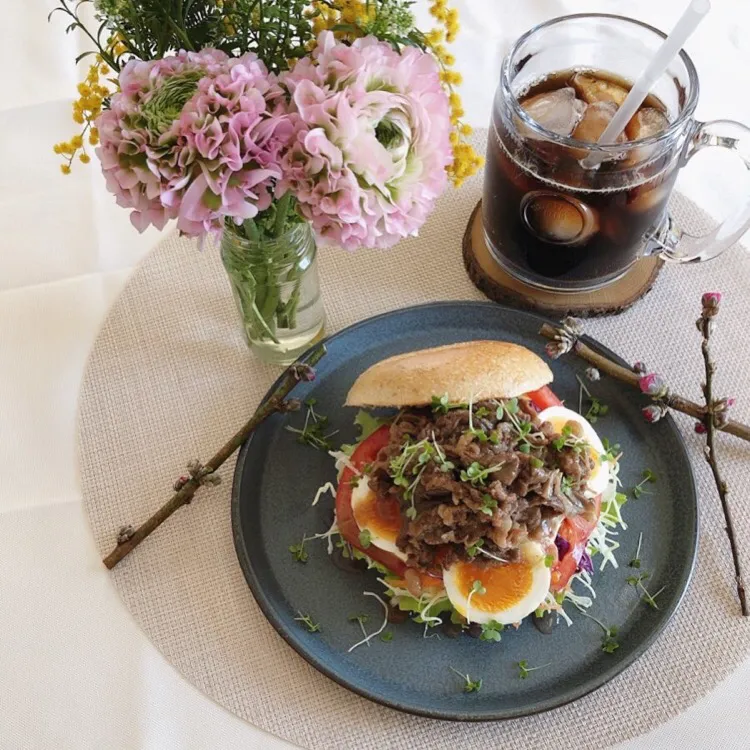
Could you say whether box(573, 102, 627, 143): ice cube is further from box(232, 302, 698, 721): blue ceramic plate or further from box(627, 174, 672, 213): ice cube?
box(232, 302, 698, 721): blue ceramic plate

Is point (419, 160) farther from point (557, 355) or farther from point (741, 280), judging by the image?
point (741, 280)

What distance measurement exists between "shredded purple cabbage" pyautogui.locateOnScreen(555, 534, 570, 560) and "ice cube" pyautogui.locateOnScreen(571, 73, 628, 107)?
0.79 metres

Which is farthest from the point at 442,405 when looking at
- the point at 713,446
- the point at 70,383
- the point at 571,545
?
the point at 70,383

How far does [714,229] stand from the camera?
163cm

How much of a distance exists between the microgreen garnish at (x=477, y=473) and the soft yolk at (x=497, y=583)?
0.45 ft

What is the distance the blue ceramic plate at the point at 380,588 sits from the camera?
1.30 m

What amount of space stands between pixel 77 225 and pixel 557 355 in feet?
3.63

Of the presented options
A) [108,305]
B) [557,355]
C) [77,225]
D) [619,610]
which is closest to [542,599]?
[619,610]

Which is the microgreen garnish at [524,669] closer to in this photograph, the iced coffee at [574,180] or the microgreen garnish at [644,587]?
the microgreen garnish at [644,587]

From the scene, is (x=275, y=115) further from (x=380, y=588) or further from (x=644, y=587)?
(x=644, y=587)

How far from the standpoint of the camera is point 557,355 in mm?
1464

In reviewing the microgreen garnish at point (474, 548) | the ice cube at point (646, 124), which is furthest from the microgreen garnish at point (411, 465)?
the ice cube at point (646, 124)

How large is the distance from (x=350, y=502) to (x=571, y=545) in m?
0.38

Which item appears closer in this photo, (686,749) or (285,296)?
(686,749)
